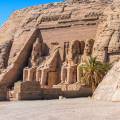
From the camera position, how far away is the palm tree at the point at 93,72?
32.0 m

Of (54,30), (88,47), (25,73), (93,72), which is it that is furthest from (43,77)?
(54,30)

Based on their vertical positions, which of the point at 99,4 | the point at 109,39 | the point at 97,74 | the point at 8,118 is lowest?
the point at 8,118

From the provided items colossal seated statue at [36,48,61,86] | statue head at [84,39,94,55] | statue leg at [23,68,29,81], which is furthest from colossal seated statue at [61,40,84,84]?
statue leg at [23,68,29,81]

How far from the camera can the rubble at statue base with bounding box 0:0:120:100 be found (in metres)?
34.4

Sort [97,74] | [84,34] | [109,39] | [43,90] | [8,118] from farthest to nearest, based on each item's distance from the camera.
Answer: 1. [84,34]
2. [109,39]
3. [97,74]
4. [43,90]
5. [8,118]

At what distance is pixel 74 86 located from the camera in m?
32.4

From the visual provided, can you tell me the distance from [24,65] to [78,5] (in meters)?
8.39

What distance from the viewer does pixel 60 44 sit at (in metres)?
38.2

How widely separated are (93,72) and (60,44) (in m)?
6.92

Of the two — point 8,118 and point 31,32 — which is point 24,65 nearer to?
point 31,32

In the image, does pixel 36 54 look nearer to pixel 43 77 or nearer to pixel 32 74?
pixel 32 74

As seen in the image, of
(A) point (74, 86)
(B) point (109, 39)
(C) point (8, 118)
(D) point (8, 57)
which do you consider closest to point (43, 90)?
(A) point (74, 86)

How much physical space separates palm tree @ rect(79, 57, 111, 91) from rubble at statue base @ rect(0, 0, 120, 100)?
76 centimetres

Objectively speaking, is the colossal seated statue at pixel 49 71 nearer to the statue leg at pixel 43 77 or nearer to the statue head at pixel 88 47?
the statue leg at pixel 43 77
